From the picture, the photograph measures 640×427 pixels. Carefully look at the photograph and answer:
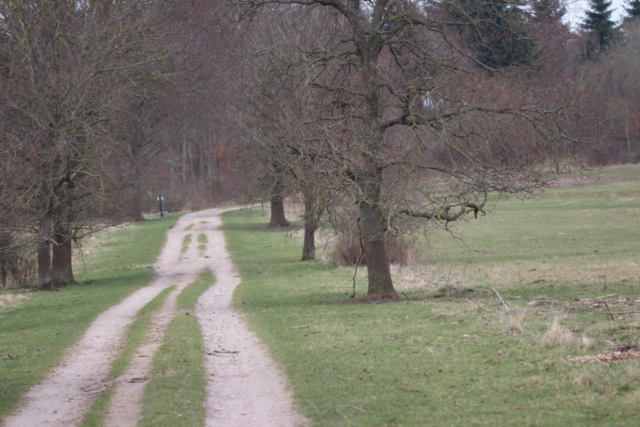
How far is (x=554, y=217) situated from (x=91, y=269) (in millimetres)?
27909

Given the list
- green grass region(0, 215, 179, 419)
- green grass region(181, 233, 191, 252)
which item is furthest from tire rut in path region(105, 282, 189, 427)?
green grass region(181, 233, 191, 252)

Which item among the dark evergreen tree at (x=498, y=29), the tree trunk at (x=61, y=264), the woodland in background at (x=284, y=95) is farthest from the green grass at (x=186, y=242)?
the dark evergreen tree at (x=498, y=29)

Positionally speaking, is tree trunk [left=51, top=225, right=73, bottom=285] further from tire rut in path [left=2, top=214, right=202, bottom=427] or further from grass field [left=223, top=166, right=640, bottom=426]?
grass field [left=223, top=166, right=640, bottom=426]

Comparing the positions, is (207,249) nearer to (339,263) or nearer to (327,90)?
(339,263)

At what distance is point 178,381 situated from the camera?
322 inches

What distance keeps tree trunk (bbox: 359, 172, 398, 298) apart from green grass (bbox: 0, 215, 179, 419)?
634 centimetres

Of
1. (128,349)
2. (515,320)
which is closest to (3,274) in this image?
(128,349)

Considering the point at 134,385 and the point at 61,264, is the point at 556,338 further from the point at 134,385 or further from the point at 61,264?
the point at 61,264

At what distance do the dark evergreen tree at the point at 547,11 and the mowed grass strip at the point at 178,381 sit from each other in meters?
9.61

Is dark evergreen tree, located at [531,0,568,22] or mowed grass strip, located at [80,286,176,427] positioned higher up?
dark evergreen tree, located at [531,0,568,22]

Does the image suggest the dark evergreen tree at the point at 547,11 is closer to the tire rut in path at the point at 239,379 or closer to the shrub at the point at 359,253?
the tire rut in path at the point at 239,379

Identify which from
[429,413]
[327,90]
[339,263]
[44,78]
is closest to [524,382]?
[429,413]

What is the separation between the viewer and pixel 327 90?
14.3 m

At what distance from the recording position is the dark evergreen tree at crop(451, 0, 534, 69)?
44.8 ft
